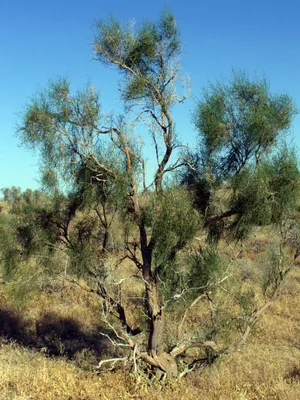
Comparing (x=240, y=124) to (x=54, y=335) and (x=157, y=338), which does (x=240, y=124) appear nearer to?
Result: (x=157, y=338)

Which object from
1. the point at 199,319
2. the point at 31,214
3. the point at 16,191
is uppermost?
the point at 16,191

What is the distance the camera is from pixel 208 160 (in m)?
8.89

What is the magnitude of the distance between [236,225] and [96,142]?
316 cm

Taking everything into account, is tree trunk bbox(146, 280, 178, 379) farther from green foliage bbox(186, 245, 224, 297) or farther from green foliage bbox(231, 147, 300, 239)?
green foliage bbox(231, 147, 300, 239)

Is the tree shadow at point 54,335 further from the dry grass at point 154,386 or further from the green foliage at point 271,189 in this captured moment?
the green foliage at point 271,189

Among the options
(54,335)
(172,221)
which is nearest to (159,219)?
(172,221)

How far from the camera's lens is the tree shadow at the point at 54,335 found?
13039mm

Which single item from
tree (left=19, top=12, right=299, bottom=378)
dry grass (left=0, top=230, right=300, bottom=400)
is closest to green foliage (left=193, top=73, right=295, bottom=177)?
tree (left=19, top=12, right=299, bottom=378)

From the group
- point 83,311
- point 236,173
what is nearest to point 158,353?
point 236,173

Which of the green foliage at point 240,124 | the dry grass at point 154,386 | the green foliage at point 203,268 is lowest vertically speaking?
the dry grass at point 154,386

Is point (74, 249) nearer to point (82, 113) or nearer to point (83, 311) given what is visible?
point (82, 113)

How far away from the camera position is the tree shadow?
42.8 feet

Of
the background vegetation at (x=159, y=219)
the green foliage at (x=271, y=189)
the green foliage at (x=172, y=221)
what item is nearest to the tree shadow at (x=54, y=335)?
the background vegetation at (x=159, y=219)

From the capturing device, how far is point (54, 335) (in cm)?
1433
